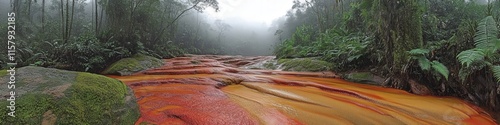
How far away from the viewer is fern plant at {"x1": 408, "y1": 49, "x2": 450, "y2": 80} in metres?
2.60

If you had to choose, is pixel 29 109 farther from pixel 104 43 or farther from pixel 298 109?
pixel 104 43

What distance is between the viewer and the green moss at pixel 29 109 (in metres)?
1.15

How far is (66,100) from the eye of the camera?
136 cm

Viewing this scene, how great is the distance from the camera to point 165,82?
3.28 metres

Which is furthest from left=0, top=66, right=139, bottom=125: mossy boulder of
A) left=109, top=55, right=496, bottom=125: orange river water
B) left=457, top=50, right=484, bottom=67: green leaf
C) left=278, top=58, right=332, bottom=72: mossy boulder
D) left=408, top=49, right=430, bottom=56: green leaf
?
left=278, top=58, right=332, bottom=72: mossy boulder

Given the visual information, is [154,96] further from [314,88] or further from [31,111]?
[314,88]

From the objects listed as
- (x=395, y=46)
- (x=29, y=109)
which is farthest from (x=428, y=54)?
(x=29, y=109)

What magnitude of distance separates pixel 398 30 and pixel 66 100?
4.02 m

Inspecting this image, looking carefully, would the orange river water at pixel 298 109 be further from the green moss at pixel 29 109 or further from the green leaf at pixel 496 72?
the green moss at pixel 29 109

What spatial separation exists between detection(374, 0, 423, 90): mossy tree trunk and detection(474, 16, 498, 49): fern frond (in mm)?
744

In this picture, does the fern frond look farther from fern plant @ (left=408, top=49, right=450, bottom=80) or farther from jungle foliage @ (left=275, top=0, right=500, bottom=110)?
fern plant @ (left=408, top=49, right=450, bottom=80)

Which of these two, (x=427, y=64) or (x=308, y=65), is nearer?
(x=427, y=64)

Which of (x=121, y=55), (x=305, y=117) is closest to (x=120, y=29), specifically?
(x=121, y=55)

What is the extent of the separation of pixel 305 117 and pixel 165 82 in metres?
2.19
